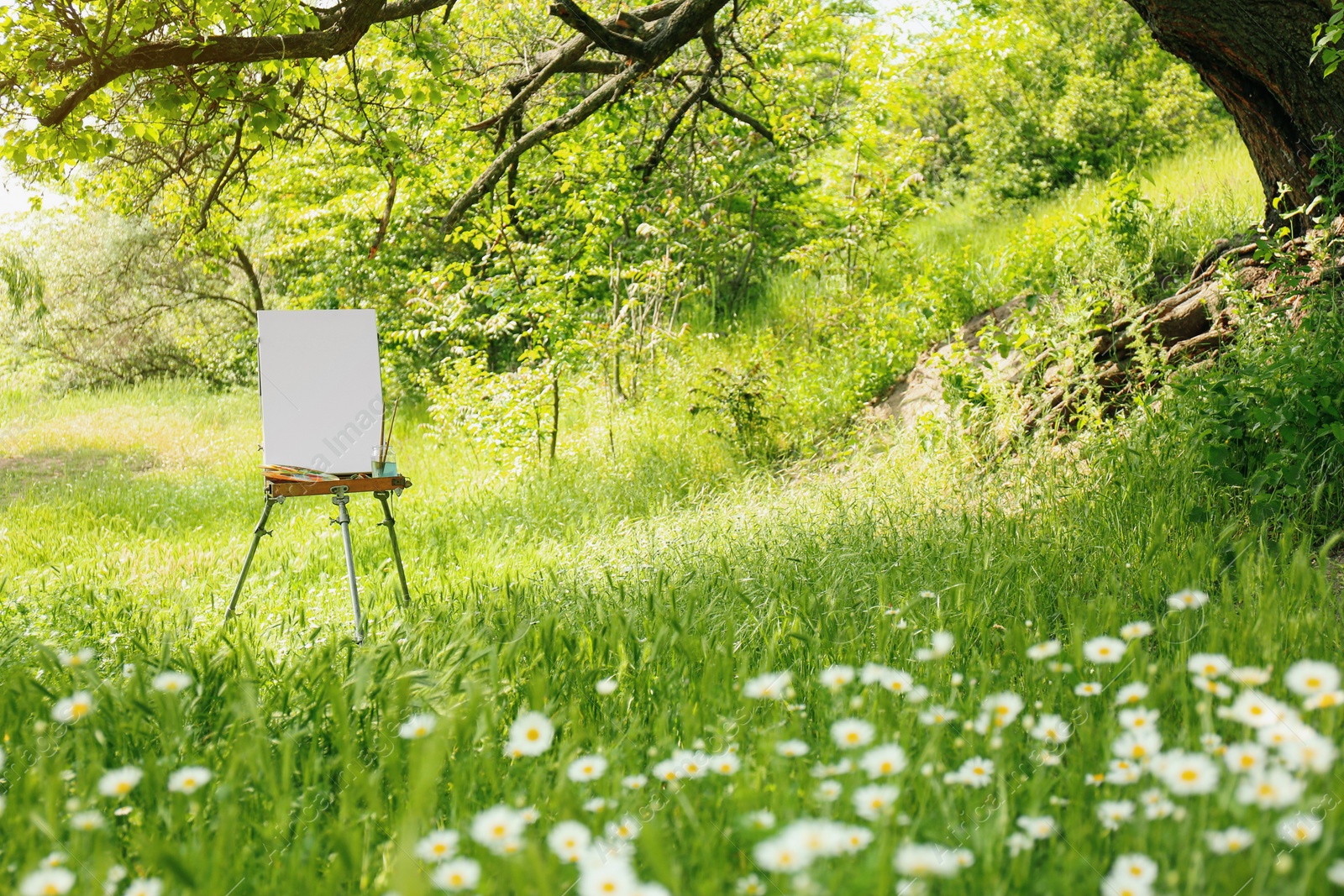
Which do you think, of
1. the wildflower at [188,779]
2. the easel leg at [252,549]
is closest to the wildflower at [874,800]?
the wildflower at [188,779]

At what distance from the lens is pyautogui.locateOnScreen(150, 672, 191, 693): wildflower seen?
70.9 inches

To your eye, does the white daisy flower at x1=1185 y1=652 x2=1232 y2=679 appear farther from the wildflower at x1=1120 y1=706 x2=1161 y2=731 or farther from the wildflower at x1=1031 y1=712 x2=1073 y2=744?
the wildflower at x1=1031 y1=712 x2=1073 y2=744

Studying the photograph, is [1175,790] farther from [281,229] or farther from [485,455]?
[281,229]

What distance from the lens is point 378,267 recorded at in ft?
41.7

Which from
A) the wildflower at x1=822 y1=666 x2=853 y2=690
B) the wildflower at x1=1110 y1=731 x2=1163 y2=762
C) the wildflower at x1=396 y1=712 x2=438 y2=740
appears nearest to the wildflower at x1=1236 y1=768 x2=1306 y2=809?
the wildflower at x1=1110 y1=731 x2=1163 y2=762

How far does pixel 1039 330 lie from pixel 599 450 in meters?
3.35

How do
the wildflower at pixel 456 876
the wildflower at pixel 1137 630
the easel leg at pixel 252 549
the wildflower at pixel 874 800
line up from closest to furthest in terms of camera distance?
the wildflower at pixel 456 876 < the wildflower at pixel 874 800 < the wildflower at pixel 1137 630 < the easel leg at pixel 252 549

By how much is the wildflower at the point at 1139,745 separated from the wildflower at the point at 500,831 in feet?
2.74

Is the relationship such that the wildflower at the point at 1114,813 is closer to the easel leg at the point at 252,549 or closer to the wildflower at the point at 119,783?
the wildflower at the point at 119,783

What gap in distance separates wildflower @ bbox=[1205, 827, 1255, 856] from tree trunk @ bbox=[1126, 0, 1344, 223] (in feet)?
13.9

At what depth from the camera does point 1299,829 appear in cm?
114

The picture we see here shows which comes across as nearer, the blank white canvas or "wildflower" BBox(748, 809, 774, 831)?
"wildflower" BBox(748, 809, 774, 831)

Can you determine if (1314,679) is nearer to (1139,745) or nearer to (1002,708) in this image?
(1139,745)

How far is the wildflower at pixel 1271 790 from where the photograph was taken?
1.06 meters
